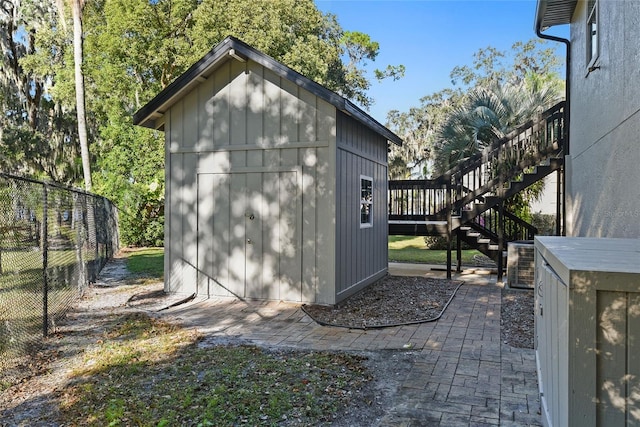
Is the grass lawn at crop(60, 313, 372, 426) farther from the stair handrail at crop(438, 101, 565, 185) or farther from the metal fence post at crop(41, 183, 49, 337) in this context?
the stair handrail at crop(438, 101, 565, 185)

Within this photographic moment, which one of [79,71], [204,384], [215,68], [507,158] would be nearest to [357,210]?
[215,68]

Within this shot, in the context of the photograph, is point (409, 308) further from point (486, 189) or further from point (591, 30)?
point (591, 30)

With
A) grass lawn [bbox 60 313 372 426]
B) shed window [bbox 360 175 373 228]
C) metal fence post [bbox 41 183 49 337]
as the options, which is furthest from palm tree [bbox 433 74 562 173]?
metal fence post [bbox 41 183 49 337]

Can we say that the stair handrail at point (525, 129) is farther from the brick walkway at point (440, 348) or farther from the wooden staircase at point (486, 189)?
the brick walkway at point (440, 348)

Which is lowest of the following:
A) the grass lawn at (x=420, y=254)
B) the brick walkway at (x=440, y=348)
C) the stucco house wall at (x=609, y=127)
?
the brick walkway at (x=440, y=348)

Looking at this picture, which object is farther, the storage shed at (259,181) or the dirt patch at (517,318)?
the storage shed at (259,181)

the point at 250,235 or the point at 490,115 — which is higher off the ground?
the point at 490,115

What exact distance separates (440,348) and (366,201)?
13.2 ft

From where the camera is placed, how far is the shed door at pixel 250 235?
699cm

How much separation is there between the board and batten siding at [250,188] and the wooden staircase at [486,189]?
3.78 meters

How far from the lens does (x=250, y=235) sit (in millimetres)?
7230

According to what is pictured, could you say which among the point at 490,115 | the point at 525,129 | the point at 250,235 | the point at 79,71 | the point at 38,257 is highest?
the point at 79,71

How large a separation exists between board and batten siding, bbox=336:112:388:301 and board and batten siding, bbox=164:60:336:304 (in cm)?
30

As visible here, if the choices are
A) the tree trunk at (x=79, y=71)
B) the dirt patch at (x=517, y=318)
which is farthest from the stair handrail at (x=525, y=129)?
the tree trunk at (x=79, y=71)
